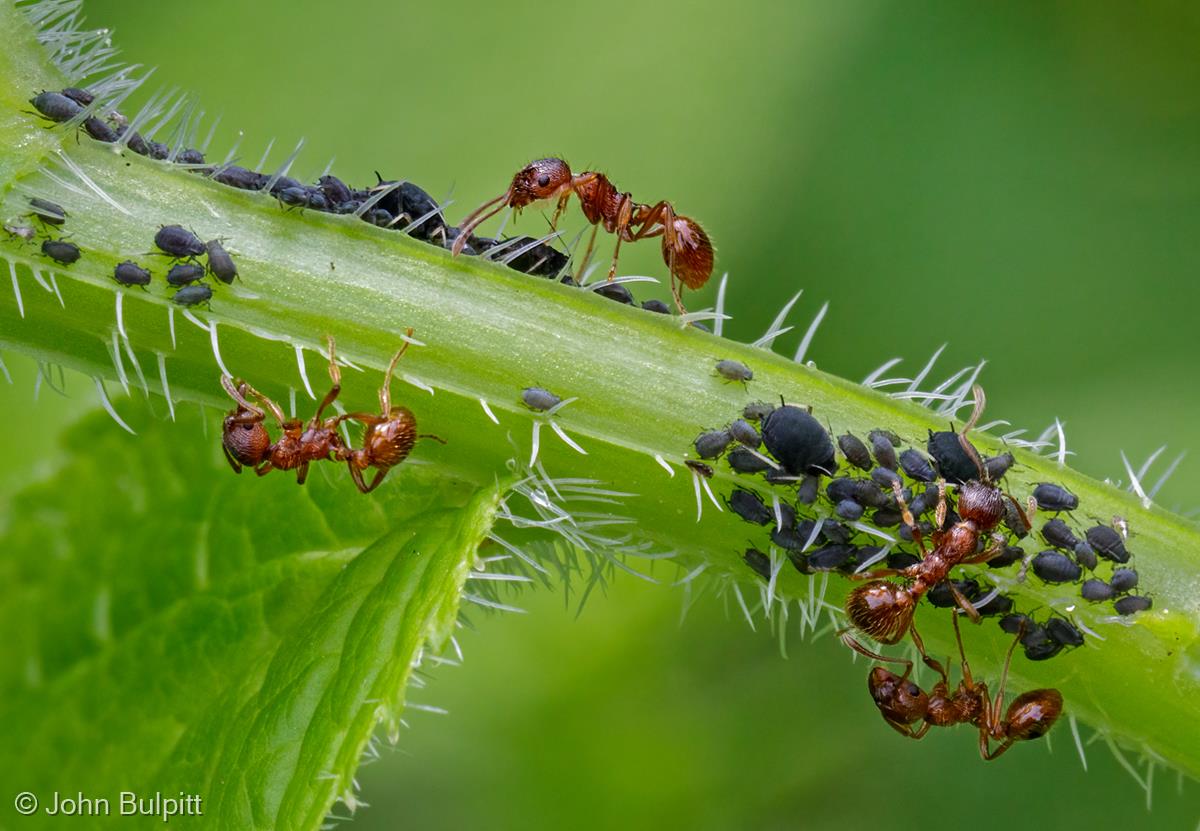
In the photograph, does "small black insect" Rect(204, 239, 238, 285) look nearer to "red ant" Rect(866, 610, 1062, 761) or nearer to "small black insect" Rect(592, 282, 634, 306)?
"small black insect" Rect(592, 282, 634, 306)

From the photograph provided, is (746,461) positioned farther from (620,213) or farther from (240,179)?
(240,179)

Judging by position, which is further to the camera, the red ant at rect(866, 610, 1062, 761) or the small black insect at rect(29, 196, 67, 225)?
the red ant at rect(866, 610, 1062, 761)

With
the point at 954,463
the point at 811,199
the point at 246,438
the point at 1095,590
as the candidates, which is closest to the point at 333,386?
the point at 246,438

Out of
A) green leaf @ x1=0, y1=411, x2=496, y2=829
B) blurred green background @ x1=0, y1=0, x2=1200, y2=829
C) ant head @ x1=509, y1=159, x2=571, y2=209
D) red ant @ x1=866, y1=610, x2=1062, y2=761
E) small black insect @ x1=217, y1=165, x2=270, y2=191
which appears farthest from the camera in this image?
blurred green background @ x1=0, y1=0, x2=1200, y2=829

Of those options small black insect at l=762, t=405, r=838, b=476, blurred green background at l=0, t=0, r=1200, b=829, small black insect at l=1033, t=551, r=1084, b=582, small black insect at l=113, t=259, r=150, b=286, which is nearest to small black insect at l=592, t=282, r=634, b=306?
small black insect at l=762, t=405, r=838, b=476

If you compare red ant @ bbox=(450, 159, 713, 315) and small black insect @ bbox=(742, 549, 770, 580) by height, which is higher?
red ant @ bbox=(450, 159, 713, 315)

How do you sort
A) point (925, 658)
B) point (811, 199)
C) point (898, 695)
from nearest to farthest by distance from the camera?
point (925, 658)
point (898, 695)
point (811, 199)

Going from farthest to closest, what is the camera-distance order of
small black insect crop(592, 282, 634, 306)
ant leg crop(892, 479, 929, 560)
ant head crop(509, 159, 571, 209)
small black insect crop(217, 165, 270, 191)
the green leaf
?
ant head crop(509, 159, 571, 209) < small black insect crop(592, 282, 634, 306) < small black insect crop(217, 165, 270, 191) < ant leg crop(892, 479, 929, 560) < the green leaf

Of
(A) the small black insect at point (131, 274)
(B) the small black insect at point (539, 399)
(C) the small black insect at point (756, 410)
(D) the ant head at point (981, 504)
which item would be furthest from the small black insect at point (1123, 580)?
(A) the small black insect at point (131, 274)
